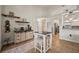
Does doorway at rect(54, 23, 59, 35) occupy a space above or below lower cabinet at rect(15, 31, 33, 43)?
above

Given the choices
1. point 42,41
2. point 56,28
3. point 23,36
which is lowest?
point 42,41

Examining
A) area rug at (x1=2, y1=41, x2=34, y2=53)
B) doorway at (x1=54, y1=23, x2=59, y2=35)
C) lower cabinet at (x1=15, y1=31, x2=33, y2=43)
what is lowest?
area rug at (x1=2, y1=41, x2=34, y2=53)

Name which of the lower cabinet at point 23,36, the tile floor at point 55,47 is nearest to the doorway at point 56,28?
the tile floor at point 55,47

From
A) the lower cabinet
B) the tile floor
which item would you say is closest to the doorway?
the tile floor

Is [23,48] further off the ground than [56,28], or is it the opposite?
[56,28]

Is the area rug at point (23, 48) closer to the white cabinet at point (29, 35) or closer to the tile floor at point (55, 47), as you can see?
the tile floor at point (55, 47)

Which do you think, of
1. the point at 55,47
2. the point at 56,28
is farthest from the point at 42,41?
the point at 56,28

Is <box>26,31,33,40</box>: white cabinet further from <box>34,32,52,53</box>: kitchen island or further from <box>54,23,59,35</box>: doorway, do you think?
<box>54,23,59,35</box>: doorway

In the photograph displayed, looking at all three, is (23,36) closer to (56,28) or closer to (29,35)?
(29,35)

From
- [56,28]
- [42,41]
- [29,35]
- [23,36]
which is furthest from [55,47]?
[23,36]
